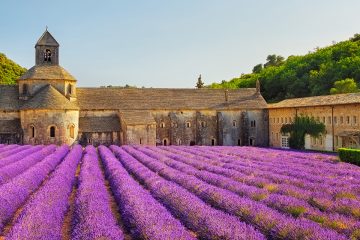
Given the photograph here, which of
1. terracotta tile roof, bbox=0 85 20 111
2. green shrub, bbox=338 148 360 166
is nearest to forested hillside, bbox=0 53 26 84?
terracotta tile roof, bbox=0 85 20 111

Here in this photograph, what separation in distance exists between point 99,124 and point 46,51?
34.2ft

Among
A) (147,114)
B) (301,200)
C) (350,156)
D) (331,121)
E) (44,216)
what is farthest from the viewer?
(147,114)

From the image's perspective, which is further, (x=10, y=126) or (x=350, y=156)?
(x=10, y=126)

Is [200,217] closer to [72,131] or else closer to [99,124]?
[72,131]

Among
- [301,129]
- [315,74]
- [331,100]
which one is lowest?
[301,129]

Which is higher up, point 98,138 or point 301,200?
point 98,138

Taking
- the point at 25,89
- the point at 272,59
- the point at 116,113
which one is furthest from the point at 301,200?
the point at 272,59

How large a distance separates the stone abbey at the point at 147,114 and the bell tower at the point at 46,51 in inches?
4.0

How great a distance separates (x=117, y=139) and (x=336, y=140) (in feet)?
69.4

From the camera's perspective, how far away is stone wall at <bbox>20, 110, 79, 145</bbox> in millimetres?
38656

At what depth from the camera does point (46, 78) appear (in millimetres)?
42094

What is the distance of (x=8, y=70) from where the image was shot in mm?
86438

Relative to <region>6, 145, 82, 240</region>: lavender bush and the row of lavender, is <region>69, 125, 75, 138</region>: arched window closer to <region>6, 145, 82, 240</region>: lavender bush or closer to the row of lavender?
the row of lavender

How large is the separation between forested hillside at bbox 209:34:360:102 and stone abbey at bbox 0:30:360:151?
15.0 metres
